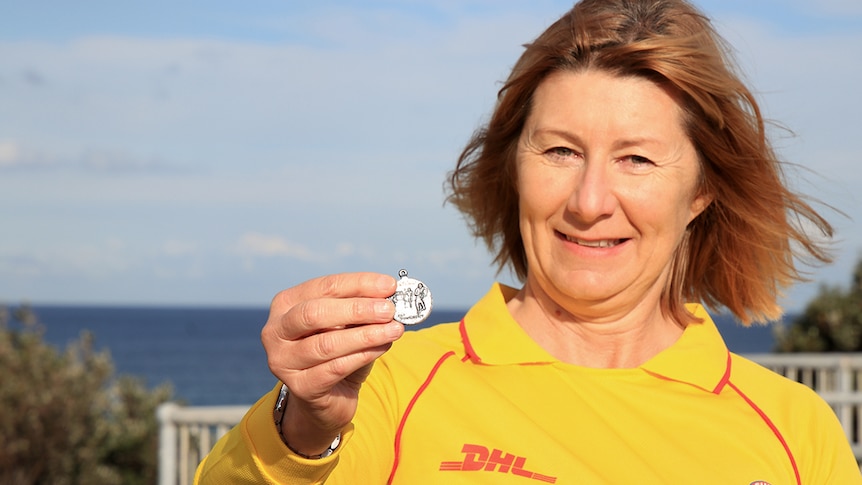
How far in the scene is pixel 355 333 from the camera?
1455 mm

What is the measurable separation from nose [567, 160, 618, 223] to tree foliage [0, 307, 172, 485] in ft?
30.1

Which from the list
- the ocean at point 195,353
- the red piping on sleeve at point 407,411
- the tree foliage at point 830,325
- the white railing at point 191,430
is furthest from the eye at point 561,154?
the ocean at point 195,353

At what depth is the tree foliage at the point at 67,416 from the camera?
10.2 m

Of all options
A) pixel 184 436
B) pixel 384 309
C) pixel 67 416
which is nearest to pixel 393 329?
pixel 384 309

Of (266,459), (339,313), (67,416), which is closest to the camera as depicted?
(339,313)

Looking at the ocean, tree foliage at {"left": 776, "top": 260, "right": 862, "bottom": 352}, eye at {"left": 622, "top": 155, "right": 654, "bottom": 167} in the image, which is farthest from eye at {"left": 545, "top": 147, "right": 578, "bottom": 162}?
the ocean

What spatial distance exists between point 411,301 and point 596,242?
81 centimetres

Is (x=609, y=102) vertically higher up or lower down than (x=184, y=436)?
higher up

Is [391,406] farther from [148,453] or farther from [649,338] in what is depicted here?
[148,453]

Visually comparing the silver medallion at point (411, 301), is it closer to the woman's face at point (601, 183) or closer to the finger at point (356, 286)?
the finger at point (356, 286)

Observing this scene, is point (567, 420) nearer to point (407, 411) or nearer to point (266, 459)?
point (407, 411)

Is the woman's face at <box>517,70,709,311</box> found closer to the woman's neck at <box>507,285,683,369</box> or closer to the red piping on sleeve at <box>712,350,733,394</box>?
the woman's neck at <box>507,285,683,369</box>

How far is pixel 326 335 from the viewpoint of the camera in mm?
1462

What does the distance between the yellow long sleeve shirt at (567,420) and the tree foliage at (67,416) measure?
896 centimetres
